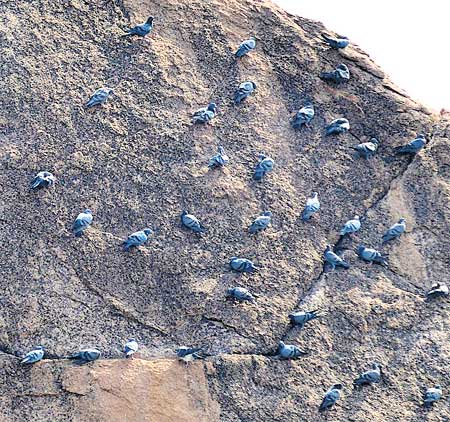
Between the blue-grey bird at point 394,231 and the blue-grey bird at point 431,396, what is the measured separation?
151cm

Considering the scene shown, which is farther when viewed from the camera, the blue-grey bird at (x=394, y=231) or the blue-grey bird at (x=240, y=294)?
the blue-grey bird at (x=394, y=231)

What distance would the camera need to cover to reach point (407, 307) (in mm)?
9992

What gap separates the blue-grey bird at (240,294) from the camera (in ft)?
31.0

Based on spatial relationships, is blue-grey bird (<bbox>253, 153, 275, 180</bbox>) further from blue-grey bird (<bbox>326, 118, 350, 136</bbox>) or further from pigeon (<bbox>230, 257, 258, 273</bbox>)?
pigeon (<bbox>230, 257, 258, 273</bbox>)

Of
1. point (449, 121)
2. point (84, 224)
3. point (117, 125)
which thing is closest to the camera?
point (84, 224)

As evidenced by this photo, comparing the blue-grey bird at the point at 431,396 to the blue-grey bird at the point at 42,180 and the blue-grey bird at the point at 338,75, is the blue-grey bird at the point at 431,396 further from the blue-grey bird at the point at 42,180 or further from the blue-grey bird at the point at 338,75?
the blue-grey bird at the point at 42,180

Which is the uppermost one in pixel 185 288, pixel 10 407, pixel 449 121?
pixel 449 121

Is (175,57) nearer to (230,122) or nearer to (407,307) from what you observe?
(230,122)

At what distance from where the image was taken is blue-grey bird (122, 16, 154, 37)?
10.3m

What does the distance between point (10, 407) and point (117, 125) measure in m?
2.81

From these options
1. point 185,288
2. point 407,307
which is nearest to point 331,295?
point 407,307

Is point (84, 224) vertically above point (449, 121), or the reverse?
point (449, 121)

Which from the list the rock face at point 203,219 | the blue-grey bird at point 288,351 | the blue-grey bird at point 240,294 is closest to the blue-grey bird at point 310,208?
the rock face at point 203,219

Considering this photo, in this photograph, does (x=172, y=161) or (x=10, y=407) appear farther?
(x=172, y=161)
